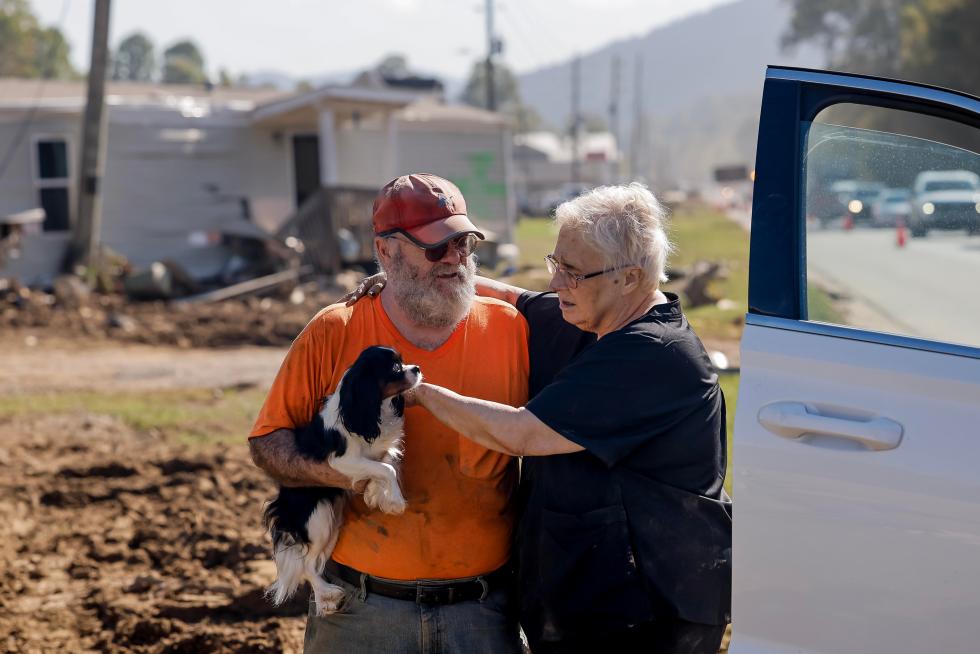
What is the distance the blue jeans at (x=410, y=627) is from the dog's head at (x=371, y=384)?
0.55 metres

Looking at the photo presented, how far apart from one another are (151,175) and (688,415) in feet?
64.4

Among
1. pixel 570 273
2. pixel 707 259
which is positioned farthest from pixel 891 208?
pixel 707 259

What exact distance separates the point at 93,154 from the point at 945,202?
Answer: 1721 cm

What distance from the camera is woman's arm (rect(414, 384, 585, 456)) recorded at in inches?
111

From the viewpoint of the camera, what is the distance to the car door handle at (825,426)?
2.54 metres

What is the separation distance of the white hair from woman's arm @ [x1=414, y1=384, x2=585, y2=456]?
0.49m

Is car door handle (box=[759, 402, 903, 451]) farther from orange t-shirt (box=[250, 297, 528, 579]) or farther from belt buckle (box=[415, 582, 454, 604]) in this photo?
belt buckle (box=[415, 582, 454, 604])

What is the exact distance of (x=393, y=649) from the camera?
10.4 feet

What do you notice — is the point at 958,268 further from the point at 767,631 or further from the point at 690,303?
the point at 690,303

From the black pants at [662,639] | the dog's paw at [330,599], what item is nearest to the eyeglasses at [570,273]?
the black pants at [662,639]

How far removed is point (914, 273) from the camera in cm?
383

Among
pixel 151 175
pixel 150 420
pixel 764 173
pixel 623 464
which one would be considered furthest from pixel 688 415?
pixel 151 175

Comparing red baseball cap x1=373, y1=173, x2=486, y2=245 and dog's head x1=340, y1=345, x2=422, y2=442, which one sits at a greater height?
red baseball cap x1=373, y1=173, x2=486, y2=245

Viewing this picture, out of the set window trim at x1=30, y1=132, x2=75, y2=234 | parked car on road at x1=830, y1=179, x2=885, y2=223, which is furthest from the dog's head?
window trim at x1=30, y1=132, x2=75, y2=234
